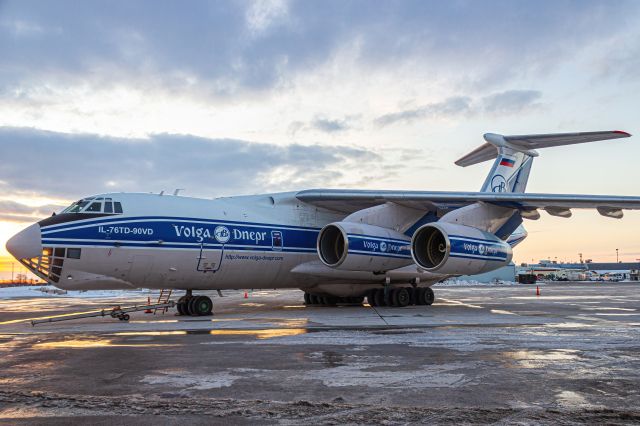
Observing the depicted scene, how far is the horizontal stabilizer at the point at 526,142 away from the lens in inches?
567

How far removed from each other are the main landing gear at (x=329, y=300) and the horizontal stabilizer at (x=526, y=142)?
585 cm

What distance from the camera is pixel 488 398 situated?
418 cm

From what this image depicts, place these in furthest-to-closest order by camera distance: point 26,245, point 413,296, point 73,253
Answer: point 413,296, point 73,253, point 26,245

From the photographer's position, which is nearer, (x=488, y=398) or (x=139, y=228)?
(x=488, y=398)

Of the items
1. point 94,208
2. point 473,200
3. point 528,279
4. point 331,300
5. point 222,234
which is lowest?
point 331,300

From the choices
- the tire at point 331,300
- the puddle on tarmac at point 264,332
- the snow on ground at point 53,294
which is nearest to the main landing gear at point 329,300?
the tire at point 331,300

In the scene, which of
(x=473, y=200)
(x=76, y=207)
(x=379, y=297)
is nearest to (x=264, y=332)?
(x=76, y=207)

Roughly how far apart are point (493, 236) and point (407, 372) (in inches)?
394

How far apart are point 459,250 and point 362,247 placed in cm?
230

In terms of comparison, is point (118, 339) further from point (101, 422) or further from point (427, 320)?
point (427, 320)

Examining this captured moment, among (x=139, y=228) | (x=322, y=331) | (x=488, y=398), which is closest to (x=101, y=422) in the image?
(x=488, y=398)

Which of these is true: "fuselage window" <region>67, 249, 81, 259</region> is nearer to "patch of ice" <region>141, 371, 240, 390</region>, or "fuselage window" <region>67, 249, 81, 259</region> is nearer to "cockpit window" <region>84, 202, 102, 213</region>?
"cockpit window" <region>84, 202, 102, 213</region>

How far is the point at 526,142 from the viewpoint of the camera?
56.6ft

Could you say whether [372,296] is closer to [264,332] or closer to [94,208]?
[264,332]
